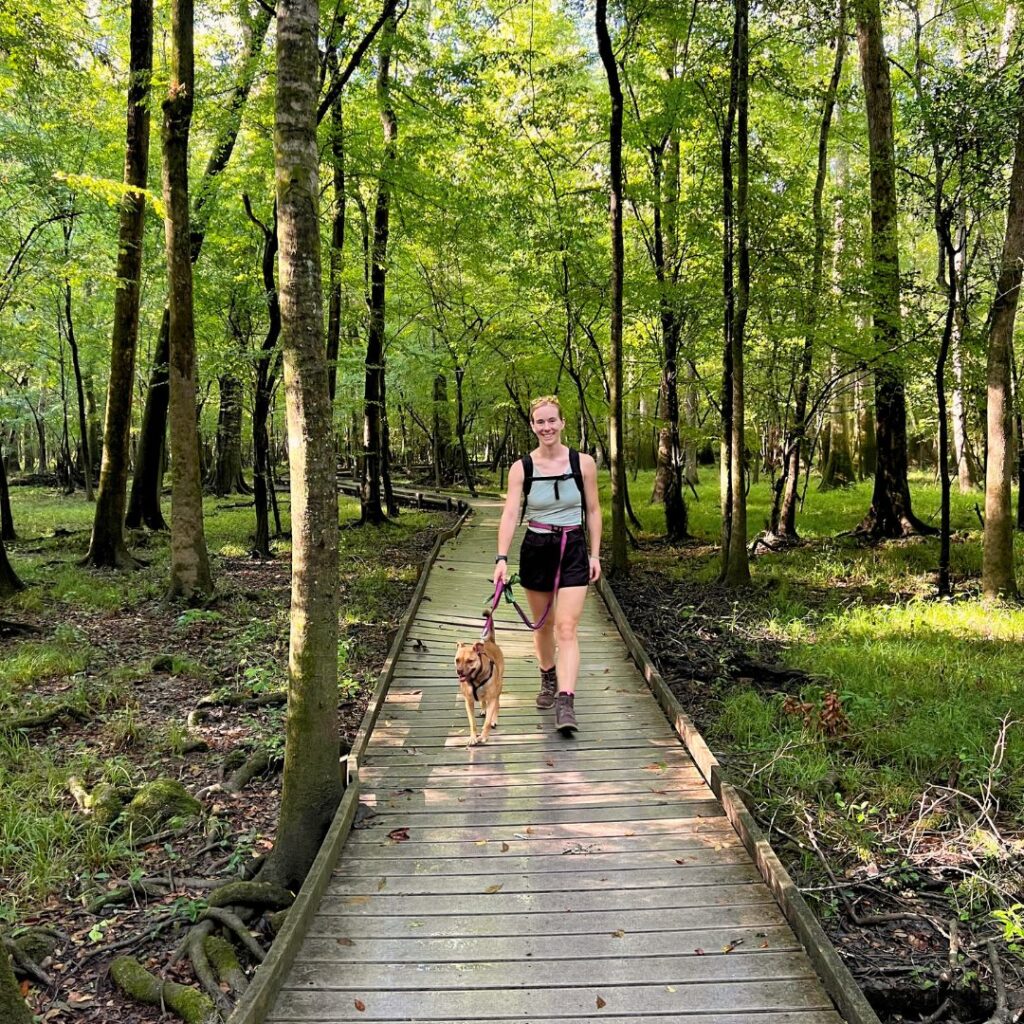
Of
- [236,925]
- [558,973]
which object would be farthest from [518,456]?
[558,973]

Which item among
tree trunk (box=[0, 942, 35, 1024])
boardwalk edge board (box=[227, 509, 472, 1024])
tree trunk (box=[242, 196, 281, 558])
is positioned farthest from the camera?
tree trunk (box=[242, 196, 281, 558])

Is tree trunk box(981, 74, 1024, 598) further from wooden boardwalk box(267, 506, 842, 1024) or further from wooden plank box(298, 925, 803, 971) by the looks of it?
wooden plank box(298, 925, 803, 971)

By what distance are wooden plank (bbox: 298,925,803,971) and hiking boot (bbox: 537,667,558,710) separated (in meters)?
2.68

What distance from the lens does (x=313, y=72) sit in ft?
12.6

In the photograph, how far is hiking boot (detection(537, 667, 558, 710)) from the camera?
5.93 metres

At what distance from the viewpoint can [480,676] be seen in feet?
16.5

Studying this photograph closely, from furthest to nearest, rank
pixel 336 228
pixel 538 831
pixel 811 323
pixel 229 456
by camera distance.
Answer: pixel 229 456 < pixel 336 228 < pixel 811 323 < pixel 538 831

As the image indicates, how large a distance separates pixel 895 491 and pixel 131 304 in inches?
517

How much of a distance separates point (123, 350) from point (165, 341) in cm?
355

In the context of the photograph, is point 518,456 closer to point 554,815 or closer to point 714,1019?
point 554,815

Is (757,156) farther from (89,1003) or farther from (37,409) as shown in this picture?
(37,409)

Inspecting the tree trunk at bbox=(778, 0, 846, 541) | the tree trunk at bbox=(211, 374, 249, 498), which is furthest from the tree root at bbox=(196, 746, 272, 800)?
the tree trunk at bbox=(211, 374, 249, 498)

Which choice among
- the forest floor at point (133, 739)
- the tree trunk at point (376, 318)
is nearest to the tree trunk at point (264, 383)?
the forest floor at point (133, 739)

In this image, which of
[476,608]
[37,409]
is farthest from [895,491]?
[37,409]
